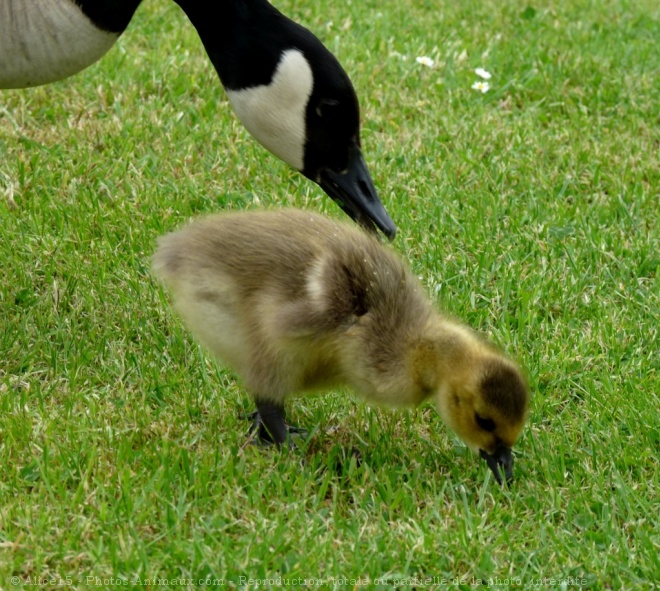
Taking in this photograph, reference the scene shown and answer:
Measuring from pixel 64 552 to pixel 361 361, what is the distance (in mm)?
947

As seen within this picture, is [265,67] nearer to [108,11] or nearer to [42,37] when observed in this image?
[108,11]

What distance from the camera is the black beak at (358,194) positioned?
3889mm

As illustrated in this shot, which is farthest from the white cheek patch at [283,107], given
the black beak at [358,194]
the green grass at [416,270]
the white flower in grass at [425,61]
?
the white flower in grass at [425,61]

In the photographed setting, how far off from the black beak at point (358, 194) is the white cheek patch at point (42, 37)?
0.97 meters

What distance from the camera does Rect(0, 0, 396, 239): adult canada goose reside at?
153 inches

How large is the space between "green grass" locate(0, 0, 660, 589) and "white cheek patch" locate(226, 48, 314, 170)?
712 millimetres

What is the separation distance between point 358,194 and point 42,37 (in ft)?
4.05

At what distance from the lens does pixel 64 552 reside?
9.45ft

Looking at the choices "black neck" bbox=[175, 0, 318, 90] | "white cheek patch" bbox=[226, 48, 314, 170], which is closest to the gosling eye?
"white cheek patch" bbox=[226, 48, 314, 170]

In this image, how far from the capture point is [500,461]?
128 inches

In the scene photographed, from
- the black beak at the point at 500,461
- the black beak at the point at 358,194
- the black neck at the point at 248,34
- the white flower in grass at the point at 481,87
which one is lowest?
the white flower in grass at the point at 481,87

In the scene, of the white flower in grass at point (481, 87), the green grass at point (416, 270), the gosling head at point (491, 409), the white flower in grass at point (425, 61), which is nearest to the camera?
the green grass at point (416, 270)

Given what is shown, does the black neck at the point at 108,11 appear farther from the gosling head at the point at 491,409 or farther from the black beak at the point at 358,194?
the gosling head at the point at 491,409

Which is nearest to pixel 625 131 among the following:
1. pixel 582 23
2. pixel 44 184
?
pixel 582 23
